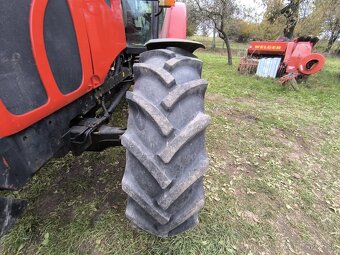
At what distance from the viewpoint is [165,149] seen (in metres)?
1.11

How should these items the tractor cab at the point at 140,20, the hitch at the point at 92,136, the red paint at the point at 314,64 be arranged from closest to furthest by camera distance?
the hitch at the point at 92,136 → the tractor cab at the point at 140,20 → the red paint at the point at 314,64

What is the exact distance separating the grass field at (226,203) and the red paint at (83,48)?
997 mm

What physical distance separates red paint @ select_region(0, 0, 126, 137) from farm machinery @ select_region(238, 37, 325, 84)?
5.67 metres

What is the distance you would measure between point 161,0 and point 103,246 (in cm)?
184

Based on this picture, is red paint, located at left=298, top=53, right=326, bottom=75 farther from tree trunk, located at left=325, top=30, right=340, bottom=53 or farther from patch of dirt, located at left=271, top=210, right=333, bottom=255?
tree trunk, located at left=325, top=30, right=340, bottom=53

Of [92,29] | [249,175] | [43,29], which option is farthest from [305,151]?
[43,29]

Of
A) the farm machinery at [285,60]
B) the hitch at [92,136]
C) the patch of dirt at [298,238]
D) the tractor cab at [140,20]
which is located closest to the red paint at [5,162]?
the hitch at [92,136]

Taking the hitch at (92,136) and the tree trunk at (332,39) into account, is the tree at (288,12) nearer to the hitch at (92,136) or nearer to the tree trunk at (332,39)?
the tree trunk at (332,39)

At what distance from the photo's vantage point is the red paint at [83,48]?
1004 mm

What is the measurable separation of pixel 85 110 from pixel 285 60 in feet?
22.7

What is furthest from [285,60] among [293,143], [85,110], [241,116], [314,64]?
[85,110]

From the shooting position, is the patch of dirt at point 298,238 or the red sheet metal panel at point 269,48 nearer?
the patch of dirt at point 298,238

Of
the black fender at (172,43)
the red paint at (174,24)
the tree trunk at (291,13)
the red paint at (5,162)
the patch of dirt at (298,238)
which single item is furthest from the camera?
the tree trunk at (291,13)

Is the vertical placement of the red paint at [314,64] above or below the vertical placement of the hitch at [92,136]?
below
